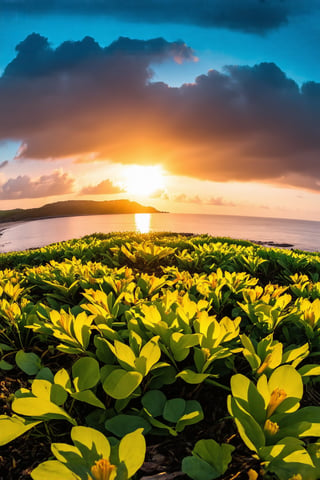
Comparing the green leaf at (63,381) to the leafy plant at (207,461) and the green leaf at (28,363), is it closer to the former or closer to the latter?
the green leaf at (28,363)

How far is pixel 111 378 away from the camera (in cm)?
130

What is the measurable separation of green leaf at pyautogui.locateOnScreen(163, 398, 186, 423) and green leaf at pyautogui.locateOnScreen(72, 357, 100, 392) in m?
0.34

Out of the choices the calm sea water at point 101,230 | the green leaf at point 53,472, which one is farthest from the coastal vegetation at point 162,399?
the calm sea water at point 101,230

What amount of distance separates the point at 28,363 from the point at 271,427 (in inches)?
54.4

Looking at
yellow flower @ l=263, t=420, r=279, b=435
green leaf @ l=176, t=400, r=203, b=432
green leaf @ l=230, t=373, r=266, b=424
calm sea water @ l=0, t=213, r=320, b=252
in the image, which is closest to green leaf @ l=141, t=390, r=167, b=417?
green leaf @ l=176, t=400, r=203, b=432

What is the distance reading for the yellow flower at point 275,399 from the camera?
1.17 meters

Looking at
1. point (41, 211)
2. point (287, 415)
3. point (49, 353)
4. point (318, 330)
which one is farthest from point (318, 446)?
point (41, 211)

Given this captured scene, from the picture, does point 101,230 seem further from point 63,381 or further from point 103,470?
point 103,470

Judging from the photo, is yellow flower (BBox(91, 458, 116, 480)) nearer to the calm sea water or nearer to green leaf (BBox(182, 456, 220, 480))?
green leaf (BBox(182, 456, 220, 480))

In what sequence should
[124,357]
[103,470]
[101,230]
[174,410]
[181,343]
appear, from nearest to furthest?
[103,470]
[174,410]
[124,357]
[181,343]
[101,230]

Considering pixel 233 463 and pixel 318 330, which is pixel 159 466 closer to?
pixel 233 463

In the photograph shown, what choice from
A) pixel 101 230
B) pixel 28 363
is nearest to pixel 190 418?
pixel 28 363

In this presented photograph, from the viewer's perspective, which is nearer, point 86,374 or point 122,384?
point 122,384

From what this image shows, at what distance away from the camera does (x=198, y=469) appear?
1047mm
